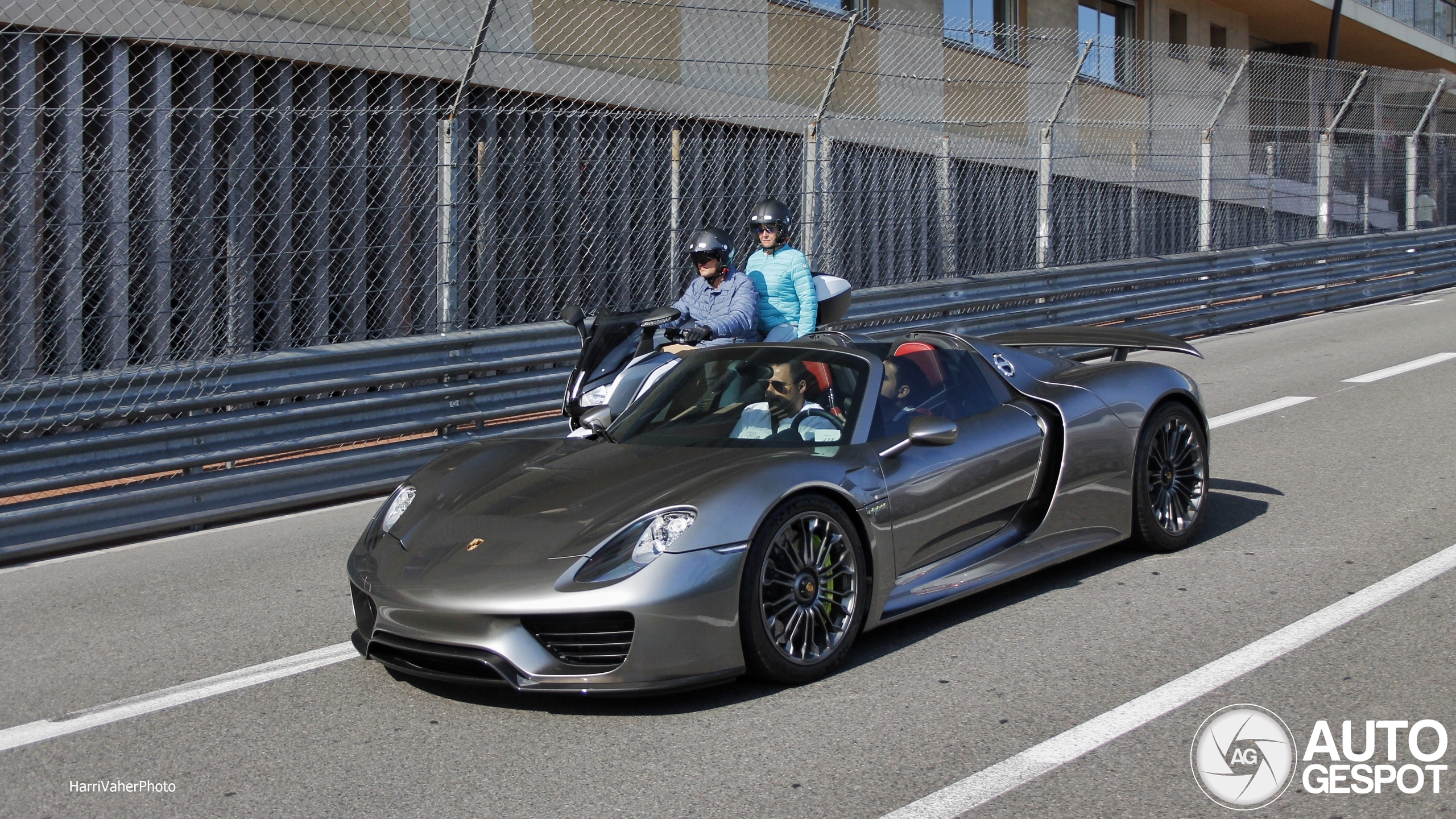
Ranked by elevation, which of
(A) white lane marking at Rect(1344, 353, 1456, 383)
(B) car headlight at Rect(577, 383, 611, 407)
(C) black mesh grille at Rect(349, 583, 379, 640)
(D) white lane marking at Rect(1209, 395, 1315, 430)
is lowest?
(D) white lane marking at Rect(1209, 395, 1315, 430)

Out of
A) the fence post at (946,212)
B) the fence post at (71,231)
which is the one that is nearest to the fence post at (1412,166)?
the fence post at (946,212)

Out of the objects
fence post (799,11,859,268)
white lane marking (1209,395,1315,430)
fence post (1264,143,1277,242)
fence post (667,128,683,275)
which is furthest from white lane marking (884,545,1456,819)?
fence post (1264,143,1277,242)

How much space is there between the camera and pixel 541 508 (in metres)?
4.54

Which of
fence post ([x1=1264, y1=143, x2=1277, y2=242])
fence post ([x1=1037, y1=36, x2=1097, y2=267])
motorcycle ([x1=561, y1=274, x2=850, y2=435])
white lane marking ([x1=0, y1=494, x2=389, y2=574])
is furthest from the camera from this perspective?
fence post ([x1=1264, y1=143, x2=1277, y2=242])

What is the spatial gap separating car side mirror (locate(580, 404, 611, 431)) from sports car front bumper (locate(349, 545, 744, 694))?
64.5 inches

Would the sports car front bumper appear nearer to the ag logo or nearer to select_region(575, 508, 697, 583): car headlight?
select_region(575, 508, 697, 583): car headlight

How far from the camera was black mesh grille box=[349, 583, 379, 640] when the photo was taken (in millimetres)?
4418

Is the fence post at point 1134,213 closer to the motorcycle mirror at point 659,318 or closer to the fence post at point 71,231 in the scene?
the motorcycle mirror at point 659,318

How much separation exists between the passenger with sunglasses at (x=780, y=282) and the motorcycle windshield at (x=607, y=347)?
83cm

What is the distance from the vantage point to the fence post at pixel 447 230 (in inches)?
350

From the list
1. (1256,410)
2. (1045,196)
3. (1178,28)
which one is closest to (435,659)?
(1256,410)

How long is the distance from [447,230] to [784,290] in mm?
2507

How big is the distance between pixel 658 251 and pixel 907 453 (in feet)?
24.2

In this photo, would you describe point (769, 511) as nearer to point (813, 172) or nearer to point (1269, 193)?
point (813, 172)
